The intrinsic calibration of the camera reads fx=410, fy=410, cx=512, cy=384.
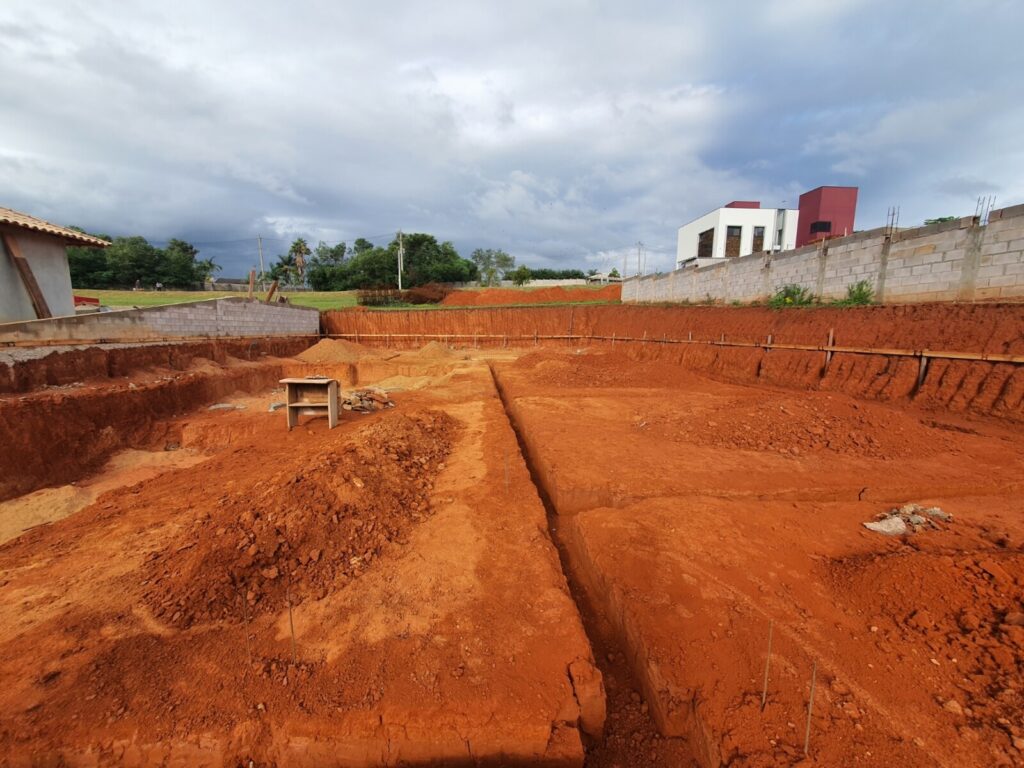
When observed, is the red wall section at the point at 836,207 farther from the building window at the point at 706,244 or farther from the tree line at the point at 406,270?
the tree line at the point at 406,270

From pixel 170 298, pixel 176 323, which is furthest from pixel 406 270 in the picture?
pixel 176 323

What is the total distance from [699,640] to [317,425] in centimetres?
801

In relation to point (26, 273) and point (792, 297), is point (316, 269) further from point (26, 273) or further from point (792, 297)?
point (792, 297)

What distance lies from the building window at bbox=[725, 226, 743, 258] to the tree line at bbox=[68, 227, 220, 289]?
5317 cm

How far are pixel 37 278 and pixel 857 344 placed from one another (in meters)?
20.9

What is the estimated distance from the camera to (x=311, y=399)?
8719 millimetres

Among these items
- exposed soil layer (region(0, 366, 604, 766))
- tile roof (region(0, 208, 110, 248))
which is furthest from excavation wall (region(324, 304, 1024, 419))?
tile roof (region(0, 208, 110, 248))

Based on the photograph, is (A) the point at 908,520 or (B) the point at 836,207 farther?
(B) the point at 836,207

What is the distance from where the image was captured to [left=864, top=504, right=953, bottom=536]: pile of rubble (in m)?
4.01

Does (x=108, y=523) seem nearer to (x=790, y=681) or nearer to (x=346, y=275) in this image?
(x=790, y=681)

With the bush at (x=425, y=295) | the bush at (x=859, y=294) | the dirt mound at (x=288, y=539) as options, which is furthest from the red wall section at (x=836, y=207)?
the dirt mound at (x=288, y=539)

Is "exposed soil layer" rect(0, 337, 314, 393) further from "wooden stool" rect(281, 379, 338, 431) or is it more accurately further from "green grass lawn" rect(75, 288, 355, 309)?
"green grass lawn" rect(75, 288, 355, 309)

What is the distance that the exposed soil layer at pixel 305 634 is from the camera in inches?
88.1

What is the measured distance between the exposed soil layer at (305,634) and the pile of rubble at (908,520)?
131 inches
